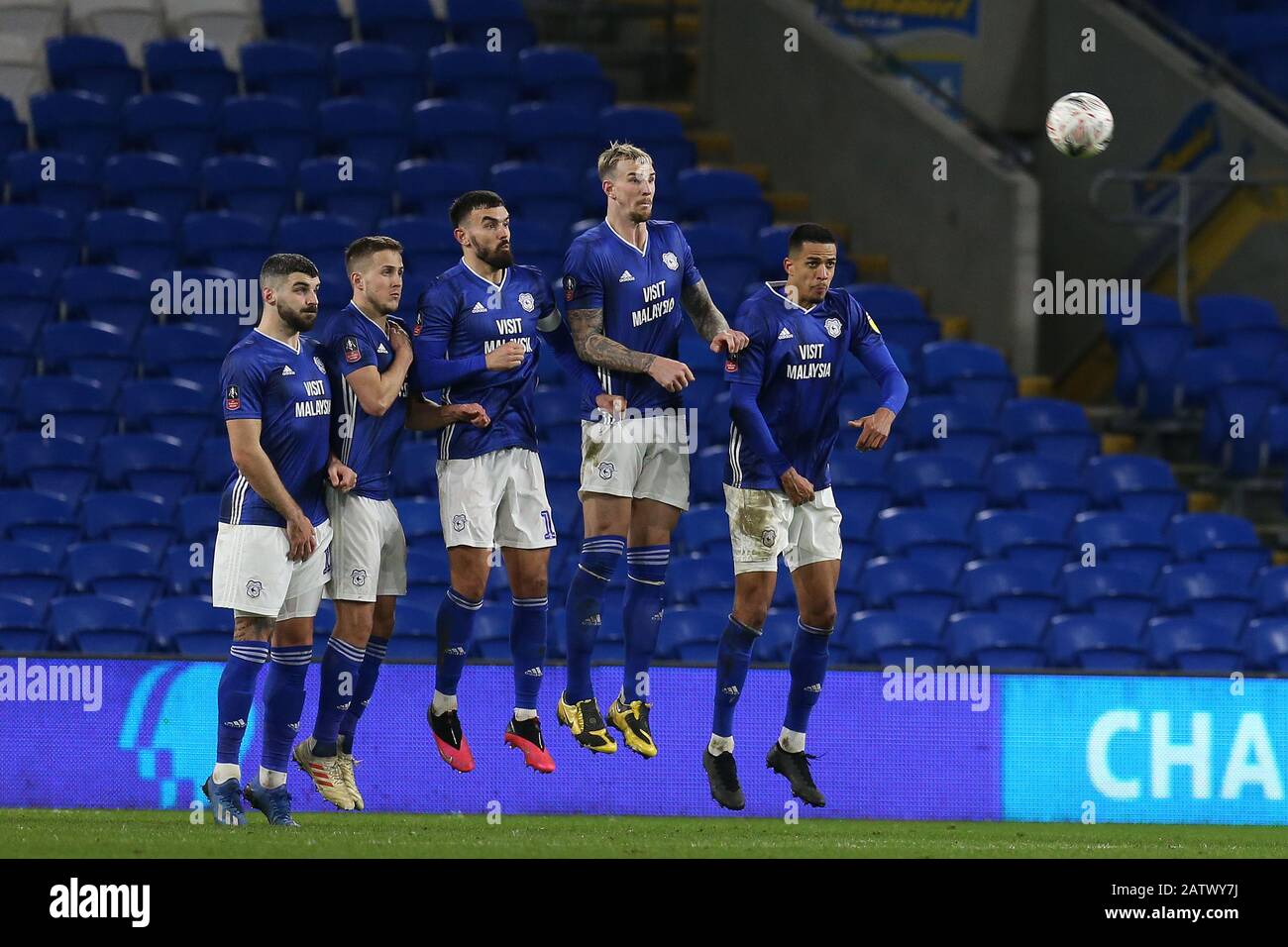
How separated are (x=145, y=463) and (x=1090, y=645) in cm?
629

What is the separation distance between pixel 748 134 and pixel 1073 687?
7453 millimetres

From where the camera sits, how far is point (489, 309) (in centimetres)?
944

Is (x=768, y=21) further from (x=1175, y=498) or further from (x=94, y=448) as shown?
(x=94, y=448)

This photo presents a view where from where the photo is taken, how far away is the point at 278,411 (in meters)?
9.16

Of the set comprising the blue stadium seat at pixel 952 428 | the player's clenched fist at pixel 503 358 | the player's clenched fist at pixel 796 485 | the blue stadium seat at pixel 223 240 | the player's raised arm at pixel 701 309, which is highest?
the blue stadium seat at pixel 223 240

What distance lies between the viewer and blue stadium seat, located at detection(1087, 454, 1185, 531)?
14.6 meters

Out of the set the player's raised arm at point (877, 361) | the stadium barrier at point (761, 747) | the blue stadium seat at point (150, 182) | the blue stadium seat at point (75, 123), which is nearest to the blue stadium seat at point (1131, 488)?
the stadium barrier at point (761, 747)

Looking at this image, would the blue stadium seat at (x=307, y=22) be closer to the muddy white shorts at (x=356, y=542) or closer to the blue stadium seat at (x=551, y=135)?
the blue stadium seat at (x=551, y=135)

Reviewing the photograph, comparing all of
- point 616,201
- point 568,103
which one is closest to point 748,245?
point 568,103

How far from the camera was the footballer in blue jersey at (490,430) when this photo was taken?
30.9 feet

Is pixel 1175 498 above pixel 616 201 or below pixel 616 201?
below

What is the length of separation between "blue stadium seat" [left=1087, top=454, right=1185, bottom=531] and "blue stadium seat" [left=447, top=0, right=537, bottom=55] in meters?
6.01

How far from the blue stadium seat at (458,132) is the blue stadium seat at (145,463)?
361 centimetres

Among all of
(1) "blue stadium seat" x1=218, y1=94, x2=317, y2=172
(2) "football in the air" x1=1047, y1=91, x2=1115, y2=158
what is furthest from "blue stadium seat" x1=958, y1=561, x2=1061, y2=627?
(1) "blue stadium seat" x1=218, y1=94, x2=317, y2=172
